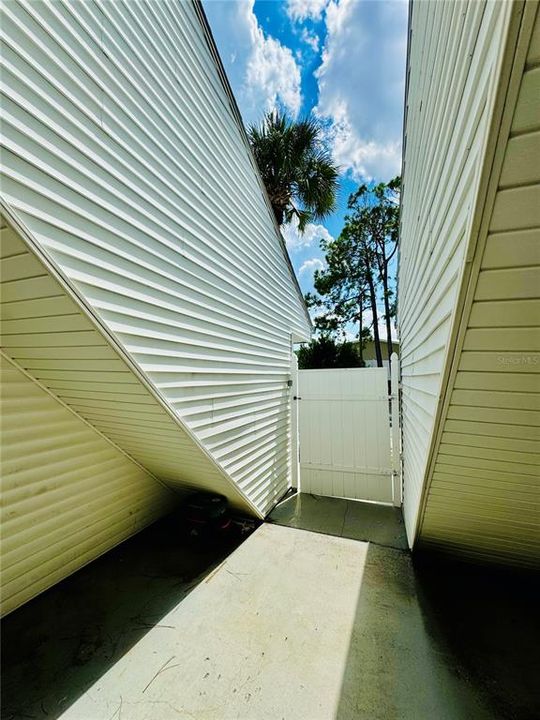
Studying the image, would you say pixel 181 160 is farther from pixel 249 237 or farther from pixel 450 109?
pixel 450 109

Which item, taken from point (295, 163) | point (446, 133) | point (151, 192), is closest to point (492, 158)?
point (446, 133)

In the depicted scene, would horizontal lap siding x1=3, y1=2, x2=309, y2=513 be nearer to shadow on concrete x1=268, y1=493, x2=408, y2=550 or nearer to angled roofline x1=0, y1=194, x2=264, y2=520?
angled roofline x1=0, y1=194, x2=264, y2=520

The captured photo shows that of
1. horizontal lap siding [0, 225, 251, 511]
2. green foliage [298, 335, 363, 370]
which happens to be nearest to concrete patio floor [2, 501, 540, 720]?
horizontal lap siding [0, 225, 251, 511]

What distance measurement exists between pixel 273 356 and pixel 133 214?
2619 mm

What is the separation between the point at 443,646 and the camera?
187 cm

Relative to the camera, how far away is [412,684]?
1.65 metres

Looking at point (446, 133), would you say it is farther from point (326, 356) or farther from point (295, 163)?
point (326, 356)

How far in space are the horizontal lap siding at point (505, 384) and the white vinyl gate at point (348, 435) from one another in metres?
1.72

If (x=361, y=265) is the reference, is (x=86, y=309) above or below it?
below

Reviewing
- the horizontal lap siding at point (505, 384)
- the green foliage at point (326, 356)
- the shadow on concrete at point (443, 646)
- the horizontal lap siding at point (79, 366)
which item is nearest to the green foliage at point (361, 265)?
the green foliage at point (326, 356)

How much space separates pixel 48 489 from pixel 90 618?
103 centimetres

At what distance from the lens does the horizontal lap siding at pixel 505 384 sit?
0.72 metres

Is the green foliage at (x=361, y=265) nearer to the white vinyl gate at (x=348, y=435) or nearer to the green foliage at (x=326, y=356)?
the green foliage at (x=326, y=356)

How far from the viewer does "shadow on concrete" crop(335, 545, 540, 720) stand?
1548mm
